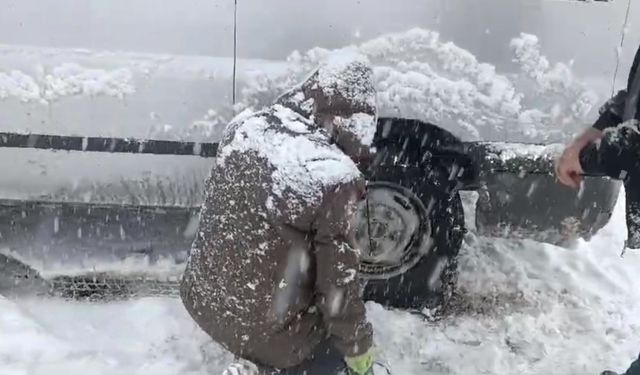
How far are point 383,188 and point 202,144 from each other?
954 mm

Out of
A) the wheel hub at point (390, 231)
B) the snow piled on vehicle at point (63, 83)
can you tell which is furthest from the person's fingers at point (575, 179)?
the snow piled on vehicle at point (63, 83)

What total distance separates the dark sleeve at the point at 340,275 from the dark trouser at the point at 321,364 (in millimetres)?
168

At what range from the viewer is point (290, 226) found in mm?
2393

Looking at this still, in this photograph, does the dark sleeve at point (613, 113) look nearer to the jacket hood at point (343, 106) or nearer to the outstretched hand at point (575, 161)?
the outstretched hand at point (575, 161)

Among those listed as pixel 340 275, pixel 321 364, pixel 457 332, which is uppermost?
pixel 340 275

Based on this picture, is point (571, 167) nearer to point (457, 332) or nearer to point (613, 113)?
point (613, 113)

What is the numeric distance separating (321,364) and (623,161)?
4.92ft

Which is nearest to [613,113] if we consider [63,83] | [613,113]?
[613,113]

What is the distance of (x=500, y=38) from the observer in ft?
12.3

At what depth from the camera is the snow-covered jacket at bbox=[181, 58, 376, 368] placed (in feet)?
7.84

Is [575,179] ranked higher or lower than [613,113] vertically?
lower

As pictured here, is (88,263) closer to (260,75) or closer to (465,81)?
(260,75)

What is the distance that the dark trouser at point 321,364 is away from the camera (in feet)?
8.86

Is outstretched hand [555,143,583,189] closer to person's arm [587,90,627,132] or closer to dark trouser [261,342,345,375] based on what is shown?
person's arm [587,90,627,132]
